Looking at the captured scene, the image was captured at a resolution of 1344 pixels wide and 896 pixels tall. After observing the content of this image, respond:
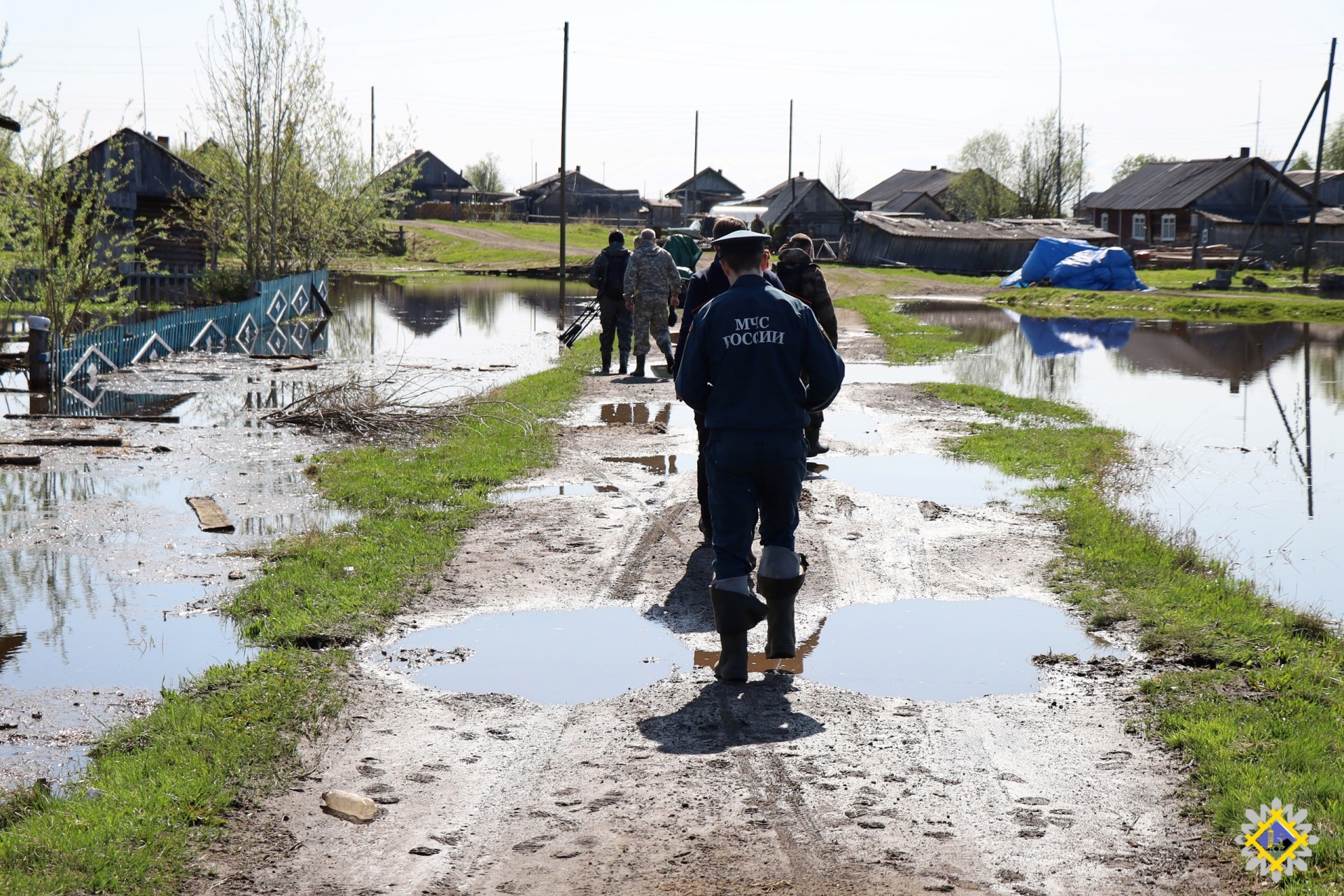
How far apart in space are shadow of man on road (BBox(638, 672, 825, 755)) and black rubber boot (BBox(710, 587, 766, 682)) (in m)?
0.07

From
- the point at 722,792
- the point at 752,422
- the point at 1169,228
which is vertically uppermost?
the point at 1169,228

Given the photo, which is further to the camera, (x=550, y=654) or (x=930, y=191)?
(x=930, y=191)

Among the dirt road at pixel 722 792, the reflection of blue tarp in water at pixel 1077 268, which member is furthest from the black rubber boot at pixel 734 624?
the reflection of blue tarp in water at pixel 1077 268

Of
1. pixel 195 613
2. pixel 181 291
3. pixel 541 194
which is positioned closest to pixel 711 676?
pixel 195 613

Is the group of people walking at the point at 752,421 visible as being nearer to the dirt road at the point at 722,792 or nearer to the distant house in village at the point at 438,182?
the dirt road at the point at 722,792

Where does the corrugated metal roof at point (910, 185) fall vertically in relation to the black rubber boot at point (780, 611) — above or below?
above

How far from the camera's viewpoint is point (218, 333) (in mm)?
22094

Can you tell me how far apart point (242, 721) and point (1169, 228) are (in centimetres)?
6515

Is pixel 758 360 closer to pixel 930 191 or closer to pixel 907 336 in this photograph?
pixel 907 336

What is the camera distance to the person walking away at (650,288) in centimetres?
1577

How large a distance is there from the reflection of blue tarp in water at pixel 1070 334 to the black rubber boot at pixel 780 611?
1919cm

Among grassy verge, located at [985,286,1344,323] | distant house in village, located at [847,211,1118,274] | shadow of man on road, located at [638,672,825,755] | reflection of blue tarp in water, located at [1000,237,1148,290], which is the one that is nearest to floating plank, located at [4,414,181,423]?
shadow of man on road, located at [638,672,825,755]

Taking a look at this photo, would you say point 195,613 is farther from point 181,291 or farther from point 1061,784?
point 181,291

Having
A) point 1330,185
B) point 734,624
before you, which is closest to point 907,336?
point 734,624
